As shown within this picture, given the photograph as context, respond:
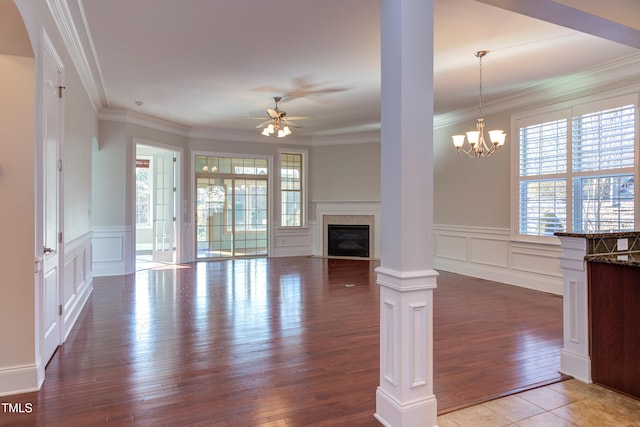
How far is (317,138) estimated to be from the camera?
9.35 m

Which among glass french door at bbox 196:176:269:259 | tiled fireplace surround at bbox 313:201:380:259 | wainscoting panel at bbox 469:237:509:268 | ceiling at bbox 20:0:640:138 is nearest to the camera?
ceiling at bbox 20:0:640:138

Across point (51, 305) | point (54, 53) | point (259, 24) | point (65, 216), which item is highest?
point (259, 24)

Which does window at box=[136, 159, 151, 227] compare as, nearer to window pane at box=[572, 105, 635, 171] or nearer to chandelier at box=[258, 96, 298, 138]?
chandelier at box=[258, 96, 298, 138]

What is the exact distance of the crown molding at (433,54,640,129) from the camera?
14.7 feet

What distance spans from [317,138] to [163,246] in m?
4.43

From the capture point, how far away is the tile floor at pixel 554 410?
2211 mm

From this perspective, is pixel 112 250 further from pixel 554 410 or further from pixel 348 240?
pixel 554 410

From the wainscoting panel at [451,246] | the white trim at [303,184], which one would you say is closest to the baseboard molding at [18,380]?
the wainscoting panel at [451,246]

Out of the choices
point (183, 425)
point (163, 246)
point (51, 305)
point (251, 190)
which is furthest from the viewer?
point (251, 190)

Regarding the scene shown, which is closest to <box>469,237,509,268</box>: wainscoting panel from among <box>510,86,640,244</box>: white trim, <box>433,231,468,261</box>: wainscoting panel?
<box>433,231,468,261</box>: wainscoting panel

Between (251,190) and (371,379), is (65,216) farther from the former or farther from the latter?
(251,190)

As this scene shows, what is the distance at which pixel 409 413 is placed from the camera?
6.73 feet

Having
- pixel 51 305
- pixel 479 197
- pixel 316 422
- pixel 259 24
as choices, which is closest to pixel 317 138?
pixel 479 197

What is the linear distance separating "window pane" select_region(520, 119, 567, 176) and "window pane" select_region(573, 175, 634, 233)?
0.42 m
